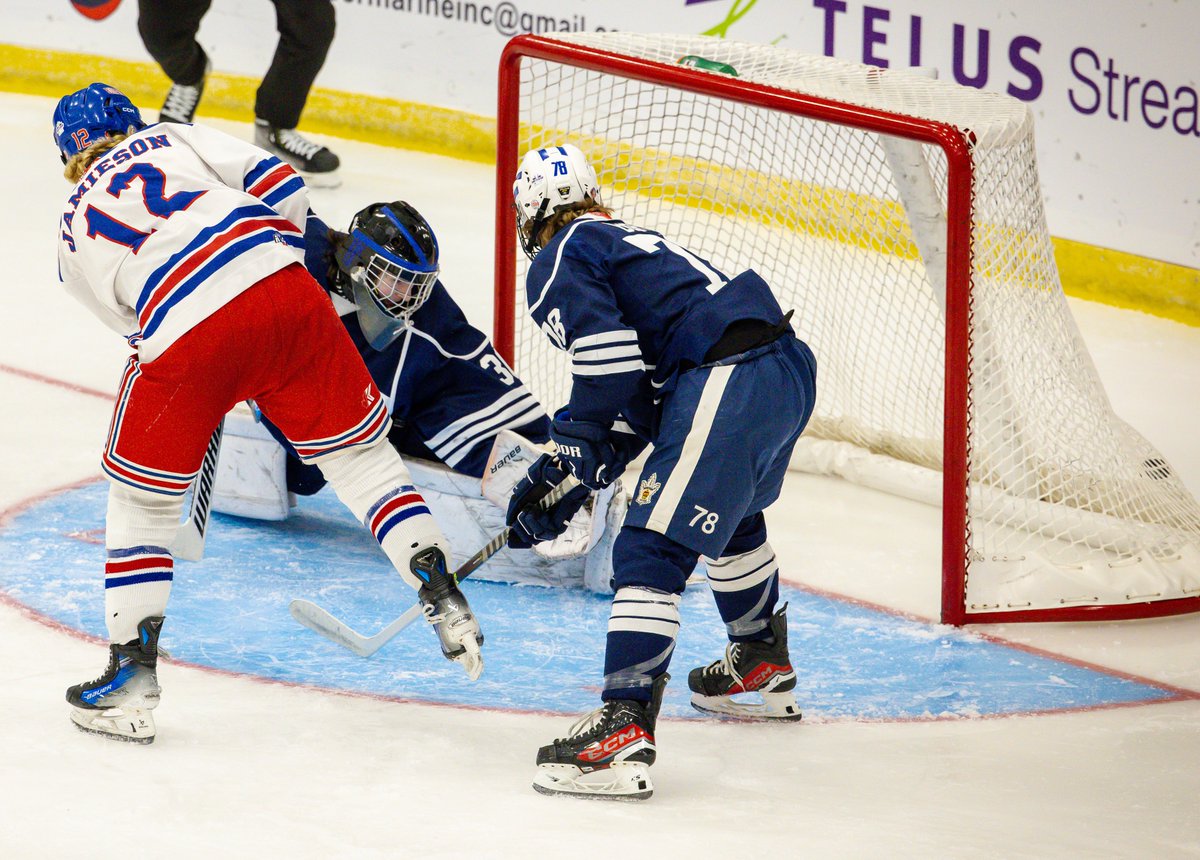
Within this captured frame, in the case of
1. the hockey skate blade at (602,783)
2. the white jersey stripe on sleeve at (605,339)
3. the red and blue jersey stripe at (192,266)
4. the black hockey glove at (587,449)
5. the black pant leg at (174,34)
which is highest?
the black pant leg at (174,34)

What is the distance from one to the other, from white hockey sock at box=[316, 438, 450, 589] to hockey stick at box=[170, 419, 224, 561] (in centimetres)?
54

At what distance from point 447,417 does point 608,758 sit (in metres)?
1.16

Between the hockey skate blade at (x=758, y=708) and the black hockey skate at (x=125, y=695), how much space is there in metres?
0.93

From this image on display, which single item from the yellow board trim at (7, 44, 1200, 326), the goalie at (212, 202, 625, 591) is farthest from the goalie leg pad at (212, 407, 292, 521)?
the yellow board trim at (7, 44, 1200, 326)

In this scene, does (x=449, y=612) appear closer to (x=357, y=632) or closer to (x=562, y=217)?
(x=357, y=632)

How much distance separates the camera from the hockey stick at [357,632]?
2971mm

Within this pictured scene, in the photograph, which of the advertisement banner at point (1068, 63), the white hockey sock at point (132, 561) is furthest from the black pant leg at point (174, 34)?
the white hockey sock at point (132, 561)

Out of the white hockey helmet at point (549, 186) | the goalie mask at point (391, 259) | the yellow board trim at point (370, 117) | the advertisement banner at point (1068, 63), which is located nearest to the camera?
the white hockey helmet at point (549, 186)

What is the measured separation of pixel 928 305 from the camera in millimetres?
4023

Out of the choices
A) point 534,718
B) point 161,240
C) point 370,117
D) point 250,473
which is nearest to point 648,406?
point 534,718

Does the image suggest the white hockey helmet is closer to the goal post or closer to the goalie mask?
the goalie mask

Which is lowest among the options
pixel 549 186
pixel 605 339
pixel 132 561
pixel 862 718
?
pixel 862 718

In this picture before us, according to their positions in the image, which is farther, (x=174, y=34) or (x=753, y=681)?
(x=174, y=34)

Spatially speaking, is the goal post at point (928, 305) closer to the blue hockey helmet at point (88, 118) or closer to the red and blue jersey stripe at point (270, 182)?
the red and blue jersey stripe at point (270, 182)
